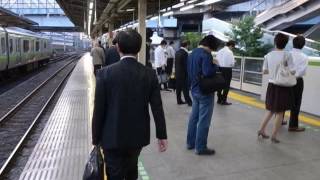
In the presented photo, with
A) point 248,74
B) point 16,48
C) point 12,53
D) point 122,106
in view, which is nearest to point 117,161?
point 122,106

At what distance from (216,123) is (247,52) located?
12818 millimetres

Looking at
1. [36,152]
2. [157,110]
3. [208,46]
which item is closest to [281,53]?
[208,46]

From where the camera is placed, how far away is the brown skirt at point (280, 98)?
7.01m

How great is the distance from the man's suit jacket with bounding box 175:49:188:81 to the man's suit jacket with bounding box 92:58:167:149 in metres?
7.56

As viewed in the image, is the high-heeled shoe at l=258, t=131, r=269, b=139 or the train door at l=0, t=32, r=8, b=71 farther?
the train door at l=0, t=32, r=8, b=71

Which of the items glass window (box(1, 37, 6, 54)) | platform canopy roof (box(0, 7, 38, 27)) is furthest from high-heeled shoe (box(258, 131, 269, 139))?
platform canopy roof (box(0, 7, 38, 27))

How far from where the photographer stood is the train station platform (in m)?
5.73

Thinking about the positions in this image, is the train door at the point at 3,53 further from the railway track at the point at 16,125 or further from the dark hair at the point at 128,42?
the dark hair at the point at 128,42

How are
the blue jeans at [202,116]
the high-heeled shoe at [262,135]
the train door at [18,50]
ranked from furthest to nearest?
1. the train door at [18,50]
2. the high-heeled shoe at [262,135]
3. the blue jeans at [202,116]

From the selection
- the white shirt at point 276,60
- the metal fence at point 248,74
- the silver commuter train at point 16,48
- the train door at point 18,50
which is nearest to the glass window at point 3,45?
the silver commuter train at point 16,48

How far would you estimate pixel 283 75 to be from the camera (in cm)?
696

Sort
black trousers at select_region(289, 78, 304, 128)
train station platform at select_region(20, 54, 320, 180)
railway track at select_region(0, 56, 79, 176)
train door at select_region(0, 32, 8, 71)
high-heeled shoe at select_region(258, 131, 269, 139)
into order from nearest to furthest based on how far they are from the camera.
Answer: train station platform at select_region(20, 54, 320, 180)
high-heeled shoe at select_region(258, 131, 269, 139)
black trousers at select_region(289, 78, 304, 128)
railway track at select_region(0, 56, 79, 176)
train door at select_region(0, 32, 8, 71)

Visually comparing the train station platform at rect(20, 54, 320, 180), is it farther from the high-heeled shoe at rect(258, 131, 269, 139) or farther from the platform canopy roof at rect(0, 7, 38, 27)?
the platform canopy roof at rect(0, 7, 38, 27)

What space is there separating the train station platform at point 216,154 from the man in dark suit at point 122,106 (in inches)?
77.8
